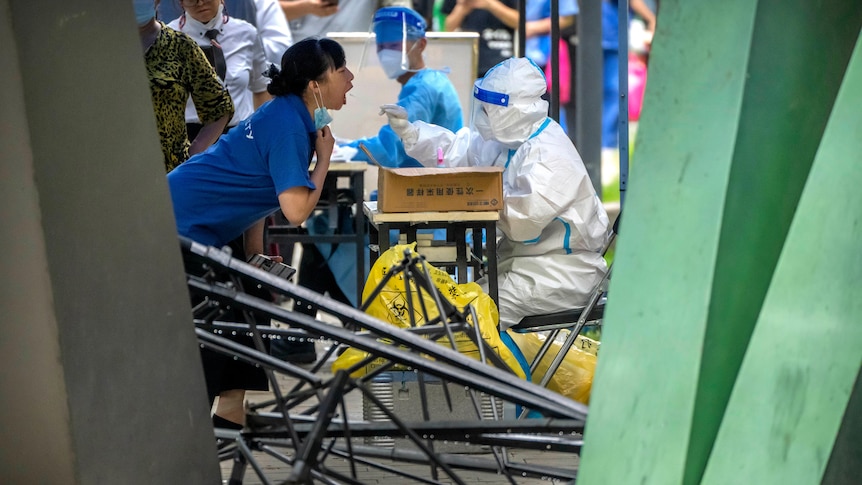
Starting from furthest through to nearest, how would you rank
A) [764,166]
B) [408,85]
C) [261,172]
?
1. [408,85]
2. [261,172]
3. [764,166]

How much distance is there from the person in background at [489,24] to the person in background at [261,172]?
5682mm

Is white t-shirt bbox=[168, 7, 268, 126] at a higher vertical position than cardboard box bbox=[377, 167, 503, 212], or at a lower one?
higher

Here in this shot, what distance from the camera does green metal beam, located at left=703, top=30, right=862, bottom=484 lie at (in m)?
2.44

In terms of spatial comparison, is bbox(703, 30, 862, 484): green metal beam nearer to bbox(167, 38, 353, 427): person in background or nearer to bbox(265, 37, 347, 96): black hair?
bbox(167, 38, 353, 427): person in background

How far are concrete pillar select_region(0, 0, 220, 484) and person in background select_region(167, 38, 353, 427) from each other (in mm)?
1456

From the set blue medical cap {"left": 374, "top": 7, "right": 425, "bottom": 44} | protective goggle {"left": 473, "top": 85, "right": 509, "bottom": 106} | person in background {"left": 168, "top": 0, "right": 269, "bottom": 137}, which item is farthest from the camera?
blue medical cap {"left": 374, "top": 7, "right": 425, "bottom": 44}

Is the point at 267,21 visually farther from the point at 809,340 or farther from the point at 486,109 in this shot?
the point at 809,340

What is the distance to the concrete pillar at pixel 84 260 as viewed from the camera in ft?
8.63

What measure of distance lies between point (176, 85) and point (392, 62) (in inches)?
95.6

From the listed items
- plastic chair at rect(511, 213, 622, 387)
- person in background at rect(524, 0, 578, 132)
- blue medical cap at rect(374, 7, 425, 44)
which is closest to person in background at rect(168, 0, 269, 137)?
blue medical cap at rect(374, 7, 425, 44)

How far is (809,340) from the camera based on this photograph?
8.23ft

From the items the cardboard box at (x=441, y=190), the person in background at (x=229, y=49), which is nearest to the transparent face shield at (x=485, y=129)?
the cardboard box at (x=441, y=190)

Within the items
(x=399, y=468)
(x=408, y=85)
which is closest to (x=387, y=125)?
(x=408, y=85)

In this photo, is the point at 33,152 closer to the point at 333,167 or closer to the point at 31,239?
the point at 31,239
